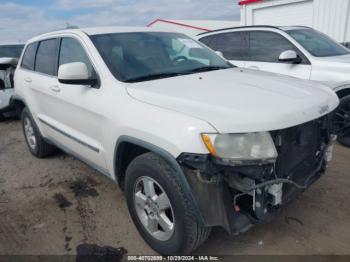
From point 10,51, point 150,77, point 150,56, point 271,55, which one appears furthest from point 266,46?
point 10,51

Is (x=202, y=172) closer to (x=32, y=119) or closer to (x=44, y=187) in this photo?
(x=44, y=187)

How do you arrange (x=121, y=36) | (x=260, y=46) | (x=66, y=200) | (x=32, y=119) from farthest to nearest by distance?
(x=260, y=46) < (x=32, y=119) < (x=66, y=200) < (x=121, y=36)

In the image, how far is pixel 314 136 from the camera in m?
2.50

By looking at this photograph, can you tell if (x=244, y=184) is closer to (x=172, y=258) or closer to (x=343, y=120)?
(x=172, y=258)

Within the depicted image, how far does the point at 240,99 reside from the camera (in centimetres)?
225

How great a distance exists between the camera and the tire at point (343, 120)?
4382 mm

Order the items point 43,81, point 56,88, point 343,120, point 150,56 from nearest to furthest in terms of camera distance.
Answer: point 150,56 < point 56,88 < point 43,81 < point 343,120

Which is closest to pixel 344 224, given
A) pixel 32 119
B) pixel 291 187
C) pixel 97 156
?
pixel 291 187

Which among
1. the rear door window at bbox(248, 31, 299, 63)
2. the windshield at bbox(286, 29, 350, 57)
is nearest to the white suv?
the rear door window at bbox(248, 31, 299, 63)

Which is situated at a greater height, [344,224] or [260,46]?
[260,46]

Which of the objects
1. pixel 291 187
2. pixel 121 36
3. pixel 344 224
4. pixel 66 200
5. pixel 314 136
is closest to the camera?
pixel 291 187

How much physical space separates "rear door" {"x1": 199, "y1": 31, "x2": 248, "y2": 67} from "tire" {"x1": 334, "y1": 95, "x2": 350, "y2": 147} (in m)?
1.70

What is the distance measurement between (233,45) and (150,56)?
3.04 metres

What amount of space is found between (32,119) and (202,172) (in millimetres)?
3256
